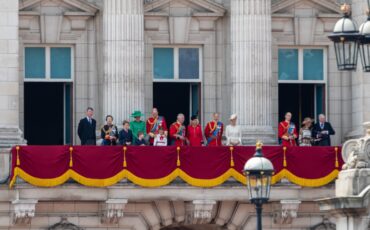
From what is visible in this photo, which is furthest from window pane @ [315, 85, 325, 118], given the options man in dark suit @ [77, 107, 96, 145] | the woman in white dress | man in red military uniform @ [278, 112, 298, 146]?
man in dark suit @ [77, 107, 96, 145]

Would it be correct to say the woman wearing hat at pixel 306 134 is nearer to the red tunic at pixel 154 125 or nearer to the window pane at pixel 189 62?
the red tunic at pixel 154 125

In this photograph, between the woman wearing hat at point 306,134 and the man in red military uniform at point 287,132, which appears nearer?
the man in red military uniform at point 287,132

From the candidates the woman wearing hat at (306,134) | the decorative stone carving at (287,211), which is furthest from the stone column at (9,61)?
the woman wearing hat at (306,134)

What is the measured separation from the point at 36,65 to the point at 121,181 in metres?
7.73

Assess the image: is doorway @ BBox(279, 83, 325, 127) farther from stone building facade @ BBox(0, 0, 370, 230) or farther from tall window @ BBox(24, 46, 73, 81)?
tall window @ BBox(24, 46, 73, 81)

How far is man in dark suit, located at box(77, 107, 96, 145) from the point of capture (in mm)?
103500

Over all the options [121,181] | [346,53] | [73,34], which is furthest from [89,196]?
[346,53]

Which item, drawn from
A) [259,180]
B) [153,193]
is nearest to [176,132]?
[153,193]

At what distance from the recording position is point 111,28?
10588 cm

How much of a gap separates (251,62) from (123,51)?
5064mm

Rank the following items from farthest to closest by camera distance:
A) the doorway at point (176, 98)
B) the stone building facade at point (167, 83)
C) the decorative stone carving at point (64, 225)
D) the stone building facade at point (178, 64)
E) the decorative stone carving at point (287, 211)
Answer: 1. the doorway at point (176, 98)
2. the stone building facade at point (178, 64)
3. the decorative stone carving at point (287, 211)
4. the stone building facade at point (167, 83)
5. the decorative stone carving at point (64, 225)

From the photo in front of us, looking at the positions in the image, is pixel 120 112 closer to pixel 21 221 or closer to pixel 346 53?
pixel 21 221

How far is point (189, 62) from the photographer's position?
109062mm

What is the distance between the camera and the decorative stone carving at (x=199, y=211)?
338 feet
